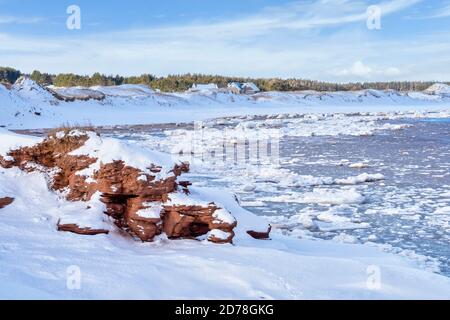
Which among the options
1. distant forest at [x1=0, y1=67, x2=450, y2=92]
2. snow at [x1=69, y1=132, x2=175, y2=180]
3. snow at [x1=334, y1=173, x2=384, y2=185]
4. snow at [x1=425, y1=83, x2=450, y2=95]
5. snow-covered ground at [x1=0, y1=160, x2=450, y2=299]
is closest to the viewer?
snow-covered ground at [x1=0, y1=160, x2=450, y2=299]

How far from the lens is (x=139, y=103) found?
64312mm

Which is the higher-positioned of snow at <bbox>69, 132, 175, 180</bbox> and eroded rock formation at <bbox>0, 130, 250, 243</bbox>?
snow at <bbox>69, 132, 175, 180</bbox>

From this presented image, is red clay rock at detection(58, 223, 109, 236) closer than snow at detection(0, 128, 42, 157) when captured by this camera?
Yes

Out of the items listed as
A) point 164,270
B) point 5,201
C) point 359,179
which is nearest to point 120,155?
point 5,201

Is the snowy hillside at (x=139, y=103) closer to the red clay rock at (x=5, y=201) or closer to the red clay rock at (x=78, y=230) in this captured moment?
the red clay rock at (x=5, y=201)

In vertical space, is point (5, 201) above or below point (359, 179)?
above

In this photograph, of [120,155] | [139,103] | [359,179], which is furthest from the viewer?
[139,103]

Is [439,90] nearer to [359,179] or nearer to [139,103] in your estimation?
[139,103]

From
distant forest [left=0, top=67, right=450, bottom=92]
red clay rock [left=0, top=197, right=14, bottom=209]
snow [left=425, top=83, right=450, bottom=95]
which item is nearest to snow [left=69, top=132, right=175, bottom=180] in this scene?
red clay rock [left=0, top=197, right=14, bottom=209]

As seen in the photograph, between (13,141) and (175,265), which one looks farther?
(13,141)

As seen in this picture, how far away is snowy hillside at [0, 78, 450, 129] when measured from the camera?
142ft

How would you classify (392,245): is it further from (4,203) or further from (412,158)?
(412,158)

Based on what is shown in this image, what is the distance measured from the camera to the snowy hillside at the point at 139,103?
142ft

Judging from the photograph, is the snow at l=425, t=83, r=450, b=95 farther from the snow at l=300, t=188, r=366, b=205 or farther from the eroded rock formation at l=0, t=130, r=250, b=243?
the eroded rock formation at l=0, t=130, r=250, b=243
